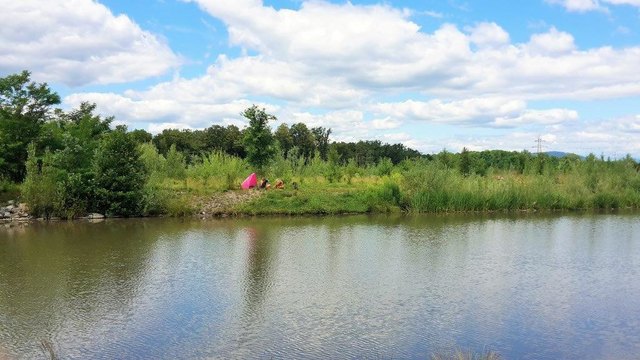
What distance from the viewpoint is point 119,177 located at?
23.4 metres

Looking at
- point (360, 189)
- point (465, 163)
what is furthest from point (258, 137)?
point (465, 163)

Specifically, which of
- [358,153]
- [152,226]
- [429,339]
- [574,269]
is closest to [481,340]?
[429,339]

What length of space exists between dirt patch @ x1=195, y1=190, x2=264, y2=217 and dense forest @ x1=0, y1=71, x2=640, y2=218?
1.38 ft

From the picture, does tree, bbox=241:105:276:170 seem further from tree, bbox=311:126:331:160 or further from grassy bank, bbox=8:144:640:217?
tree, bbox=311:126:331:160

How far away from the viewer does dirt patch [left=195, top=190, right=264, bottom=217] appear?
24906mm

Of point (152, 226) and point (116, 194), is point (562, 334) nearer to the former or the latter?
→ point (152, 226)

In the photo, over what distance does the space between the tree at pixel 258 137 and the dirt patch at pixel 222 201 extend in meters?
2.30

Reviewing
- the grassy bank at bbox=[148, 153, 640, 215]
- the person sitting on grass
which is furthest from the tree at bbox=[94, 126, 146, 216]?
the person sitting on grass

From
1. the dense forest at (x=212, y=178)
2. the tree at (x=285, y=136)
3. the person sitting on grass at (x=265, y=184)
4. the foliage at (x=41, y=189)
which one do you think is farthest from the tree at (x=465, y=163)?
the foliage at (x=41, y=189)

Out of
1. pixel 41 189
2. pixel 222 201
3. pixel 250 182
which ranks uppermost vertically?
pixel 250 182

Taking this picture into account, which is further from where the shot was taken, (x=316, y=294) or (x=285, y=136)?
(x=285, y=136)

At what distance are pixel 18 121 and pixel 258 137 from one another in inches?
426

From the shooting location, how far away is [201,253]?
1523 centimetres

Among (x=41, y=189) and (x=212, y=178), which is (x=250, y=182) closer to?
(x=212, y=178)
